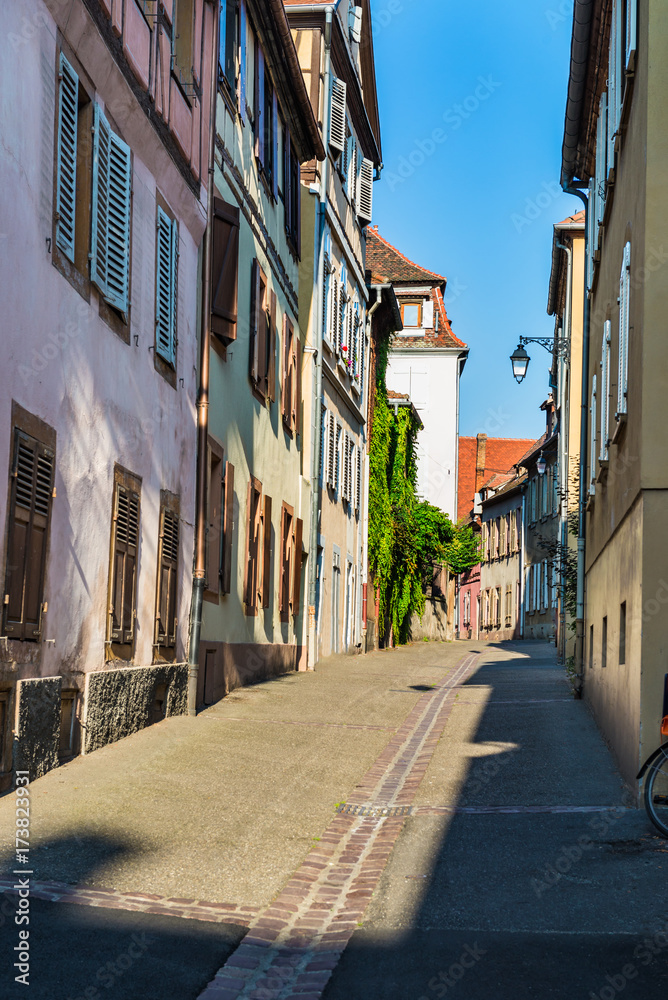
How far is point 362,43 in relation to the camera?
95.0ft

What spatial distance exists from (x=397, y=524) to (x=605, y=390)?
19.9m

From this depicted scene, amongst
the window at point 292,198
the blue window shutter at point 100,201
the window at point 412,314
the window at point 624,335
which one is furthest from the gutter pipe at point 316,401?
the window at point 412,314

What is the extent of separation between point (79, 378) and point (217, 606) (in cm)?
580

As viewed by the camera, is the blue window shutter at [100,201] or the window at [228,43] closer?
the blue window shutter at [100,201]

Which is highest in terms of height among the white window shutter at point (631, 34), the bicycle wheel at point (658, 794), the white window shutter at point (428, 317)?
the white window shutter at point (428, 317)

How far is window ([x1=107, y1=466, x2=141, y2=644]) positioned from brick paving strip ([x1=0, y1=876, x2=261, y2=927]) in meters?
4.19

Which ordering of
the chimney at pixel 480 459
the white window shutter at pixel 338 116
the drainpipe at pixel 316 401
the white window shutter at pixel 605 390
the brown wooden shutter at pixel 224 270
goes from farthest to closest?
the chimney at pixel 480 459 < the white window shutter at pixel 338 116 < the drainpipe at pixel 316 401 < the brown wooden shutter at pixel 224 270 < the white window shutter at pixel 605 390

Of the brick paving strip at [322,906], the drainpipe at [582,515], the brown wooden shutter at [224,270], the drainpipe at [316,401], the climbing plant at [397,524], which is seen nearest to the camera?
the brick paving strip at [322,906]

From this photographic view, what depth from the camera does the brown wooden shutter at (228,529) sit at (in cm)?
1504

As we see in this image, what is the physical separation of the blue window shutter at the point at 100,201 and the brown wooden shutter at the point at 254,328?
6.38 metres

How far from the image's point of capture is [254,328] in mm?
16641

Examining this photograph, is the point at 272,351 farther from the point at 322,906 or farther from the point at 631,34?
the point at 322,906

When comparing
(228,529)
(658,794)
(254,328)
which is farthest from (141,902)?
(254,328)

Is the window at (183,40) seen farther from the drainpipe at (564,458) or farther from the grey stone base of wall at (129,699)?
the drainpipe at (564,458)
